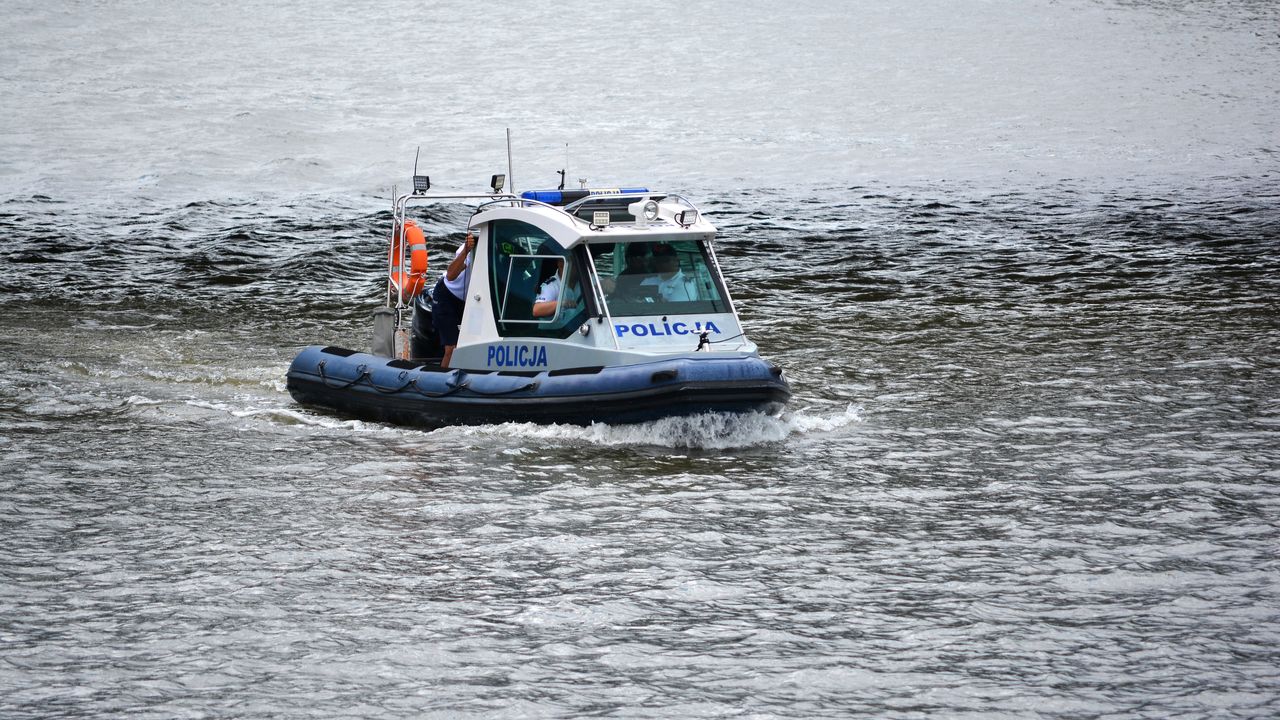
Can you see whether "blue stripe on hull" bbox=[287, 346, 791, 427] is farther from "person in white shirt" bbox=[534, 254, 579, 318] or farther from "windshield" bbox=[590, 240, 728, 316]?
"windshield" bbox=[590, 240, 728, 316]

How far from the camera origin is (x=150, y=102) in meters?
A: 33.5

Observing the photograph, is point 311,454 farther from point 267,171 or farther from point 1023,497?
point 267,171

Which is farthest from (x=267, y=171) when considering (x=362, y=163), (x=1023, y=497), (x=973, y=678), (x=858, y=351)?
(x=973, y=678)

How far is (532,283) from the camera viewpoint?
38.9ft

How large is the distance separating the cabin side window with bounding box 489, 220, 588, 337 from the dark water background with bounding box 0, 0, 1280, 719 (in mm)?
970

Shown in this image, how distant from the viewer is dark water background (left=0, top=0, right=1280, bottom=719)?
684 centimetres

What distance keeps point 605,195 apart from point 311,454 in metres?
3.16

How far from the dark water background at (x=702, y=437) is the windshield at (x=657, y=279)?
1.10 meters

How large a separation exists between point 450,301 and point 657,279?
1988 mm

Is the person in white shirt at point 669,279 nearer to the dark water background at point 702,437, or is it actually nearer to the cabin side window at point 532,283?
the cabin side window at point 532,283

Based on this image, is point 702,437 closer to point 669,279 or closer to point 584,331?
point 584,331

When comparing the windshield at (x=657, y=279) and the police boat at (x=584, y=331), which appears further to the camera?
the windshield at (x=657, y=279)

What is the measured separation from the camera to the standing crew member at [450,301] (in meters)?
12.5

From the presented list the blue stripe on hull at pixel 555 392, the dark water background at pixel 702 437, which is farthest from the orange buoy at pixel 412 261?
the dark water background at pixel 702 437
